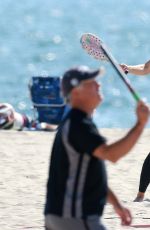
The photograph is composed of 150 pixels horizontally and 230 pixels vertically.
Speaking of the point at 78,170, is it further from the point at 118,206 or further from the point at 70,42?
the point at 70,42

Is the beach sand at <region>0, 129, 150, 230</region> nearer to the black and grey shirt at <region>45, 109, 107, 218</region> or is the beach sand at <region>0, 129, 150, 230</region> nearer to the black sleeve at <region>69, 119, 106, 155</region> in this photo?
the black and grey shirt at <region>45, 109, 107, 218</region>

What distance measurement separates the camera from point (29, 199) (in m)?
9.25

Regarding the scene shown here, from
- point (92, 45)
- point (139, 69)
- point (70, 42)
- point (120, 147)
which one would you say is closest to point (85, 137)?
point (120, 147)

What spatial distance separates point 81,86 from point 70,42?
29373mm

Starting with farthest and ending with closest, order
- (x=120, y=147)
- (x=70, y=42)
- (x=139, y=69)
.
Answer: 1. (x=70, y=42)
2. (x=139, y=69)
3. (x=120, y=147)

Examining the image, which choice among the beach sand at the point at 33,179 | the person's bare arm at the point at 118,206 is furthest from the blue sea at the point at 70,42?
the person's bare arm at the point at 118,206

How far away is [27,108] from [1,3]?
18919 millimetres

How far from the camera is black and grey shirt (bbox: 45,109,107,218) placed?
5105mm

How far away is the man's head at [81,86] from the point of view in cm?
516

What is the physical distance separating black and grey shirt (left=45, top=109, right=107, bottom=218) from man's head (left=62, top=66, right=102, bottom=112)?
71mm

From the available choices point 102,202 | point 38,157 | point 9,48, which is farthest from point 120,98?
point 102,202

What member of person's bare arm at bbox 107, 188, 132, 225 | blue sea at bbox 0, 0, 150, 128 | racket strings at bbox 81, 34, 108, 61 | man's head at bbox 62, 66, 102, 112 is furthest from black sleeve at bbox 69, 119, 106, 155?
blue sea at bbox 0, 0, 150, 128

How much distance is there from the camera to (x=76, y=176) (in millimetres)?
5137

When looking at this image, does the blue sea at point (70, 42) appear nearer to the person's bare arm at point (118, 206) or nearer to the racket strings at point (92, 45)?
the racket strings at point (92, 45)
